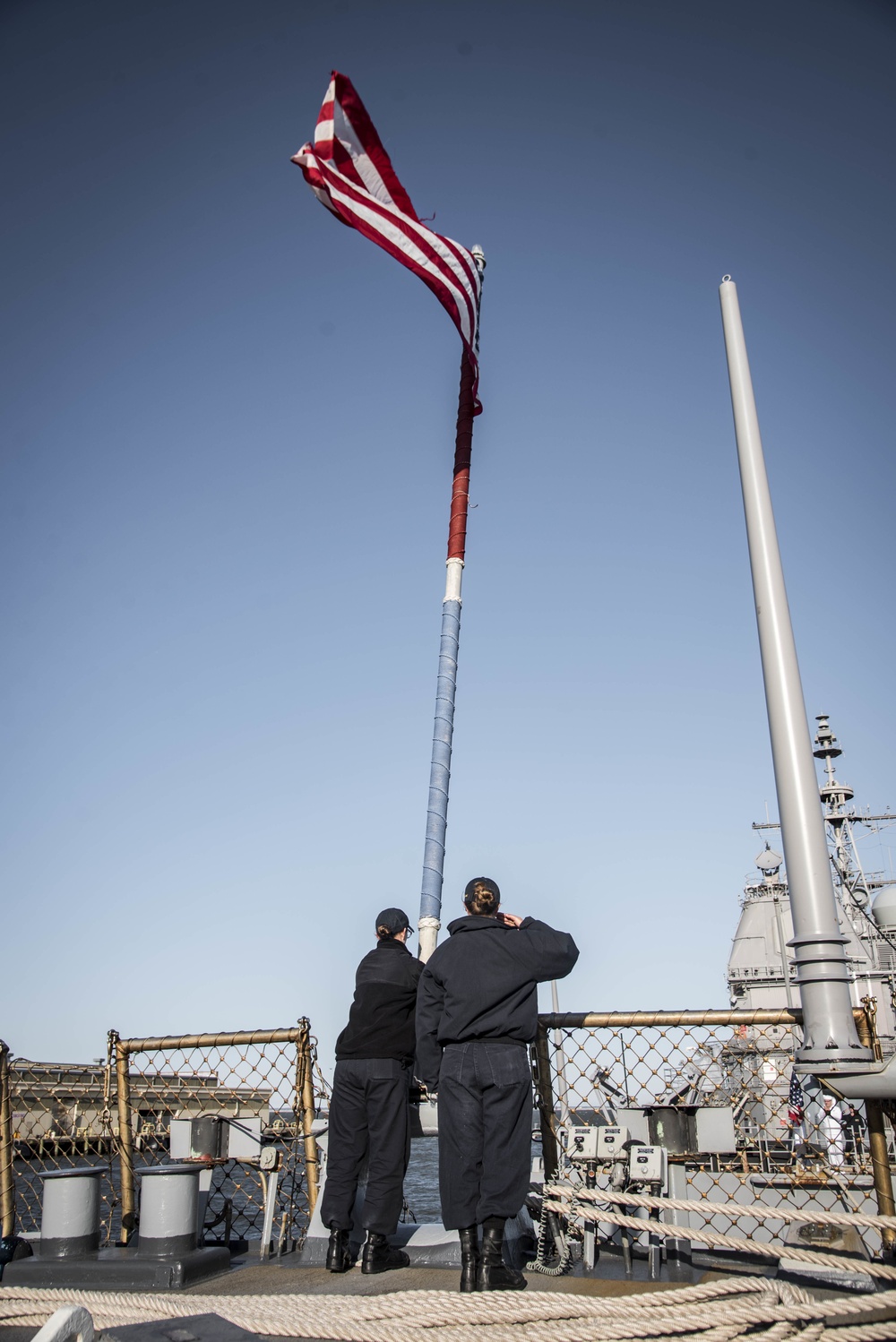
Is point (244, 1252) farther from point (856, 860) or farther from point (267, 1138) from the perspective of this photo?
point (856, 860)

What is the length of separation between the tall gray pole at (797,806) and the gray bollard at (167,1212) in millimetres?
3503

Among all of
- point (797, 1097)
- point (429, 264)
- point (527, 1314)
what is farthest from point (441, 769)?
point (527, 1314)

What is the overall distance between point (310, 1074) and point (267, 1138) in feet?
1.53

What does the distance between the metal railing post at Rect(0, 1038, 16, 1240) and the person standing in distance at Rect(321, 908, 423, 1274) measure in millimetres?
2319

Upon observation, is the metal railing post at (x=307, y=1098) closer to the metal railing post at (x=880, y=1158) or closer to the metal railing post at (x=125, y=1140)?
the metal railing post at (x=125, y=1140)

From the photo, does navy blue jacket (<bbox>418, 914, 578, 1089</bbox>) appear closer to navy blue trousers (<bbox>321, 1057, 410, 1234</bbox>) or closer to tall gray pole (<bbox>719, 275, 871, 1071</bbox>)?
navy blue trousers (<bbox>321, 1057, 410, 1234</bbox>)

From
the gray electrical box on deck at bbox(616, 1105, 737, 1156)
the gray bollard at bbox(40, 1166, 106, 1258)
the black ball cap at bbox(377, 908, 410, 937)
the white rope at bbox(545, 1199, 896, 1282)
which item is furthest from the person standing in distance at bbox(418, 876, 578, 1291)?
the gray bollard at bbox(40, 1166, 106, 1258)

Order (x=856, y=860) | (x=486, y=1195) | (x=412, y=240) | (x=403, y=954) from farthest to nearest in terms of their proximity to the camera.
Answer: (x=856, y=860) → (x=412, y=240) → (x=403, y=954) → (x=486, y=1195)

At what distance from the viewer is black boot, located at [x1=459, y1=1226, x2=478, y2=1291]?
4.23 m

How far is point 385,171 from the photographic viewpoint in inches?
481

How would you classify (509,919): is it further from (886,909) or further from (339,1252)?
(886,909)

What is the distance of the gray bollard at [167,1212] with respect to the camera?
5062mm

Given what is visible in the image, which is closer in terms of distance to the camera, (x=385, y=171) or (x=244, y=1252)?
(x=244, y=1252)

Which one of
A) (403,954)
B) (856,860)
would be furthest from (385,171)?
(856,860)
